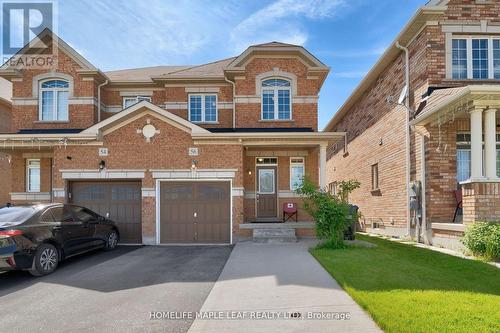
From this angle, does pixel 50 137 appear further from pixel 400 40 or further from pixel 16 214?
pixel 400 40

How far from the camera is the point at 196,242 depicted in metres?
12.7

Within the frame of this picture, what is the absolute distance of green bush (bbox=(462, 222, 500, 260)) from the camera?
Answer: 848cm

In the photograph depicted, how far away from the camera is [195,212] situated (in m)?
12.8

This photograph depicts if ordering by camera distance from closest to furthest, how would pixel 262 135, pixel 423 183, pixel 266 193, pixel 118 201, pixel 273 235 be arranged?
pixel 423 183, pixel 273 235, pixel 262 135, pixel 118 201, pixel 266 193

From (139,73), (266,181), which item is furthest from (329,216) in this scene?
(139,73)

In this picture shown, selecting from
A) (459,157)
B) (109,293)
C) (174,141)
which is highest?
(174,141)

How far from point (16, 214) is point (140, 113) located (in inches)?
219

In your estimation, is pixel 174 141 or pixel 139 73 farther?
pixel 139 73

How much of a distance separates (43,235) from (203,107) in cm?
925

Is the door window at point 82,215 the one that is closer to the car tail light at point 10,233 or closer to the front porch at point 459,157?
the car tail light at point 10,233

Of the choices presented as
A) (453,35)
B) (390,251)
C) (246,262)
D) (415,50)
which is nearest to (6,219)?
(246,262)

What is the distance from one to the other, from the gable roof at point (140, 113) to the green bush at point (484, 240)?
8588 mm

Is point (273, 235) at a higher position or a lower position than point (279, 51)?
lower

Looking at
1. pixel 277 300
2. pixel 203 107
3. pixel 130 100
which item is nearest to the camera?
pixel 277 300
